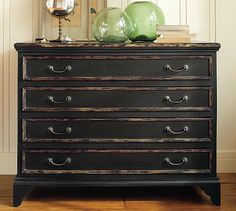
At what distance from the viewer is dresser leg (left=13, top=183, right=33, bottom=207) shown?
2.29m

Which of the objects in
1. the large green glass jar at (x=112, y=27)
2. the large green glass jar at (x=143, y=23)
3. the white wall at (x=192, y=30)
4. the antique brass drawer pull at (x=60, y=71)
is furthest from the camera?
the white wall at (x=192, y=30)

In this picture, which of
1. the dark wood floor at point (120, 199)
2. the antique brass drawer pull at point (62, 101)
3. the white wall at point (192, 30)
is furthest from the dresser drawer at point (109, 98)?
the white wall at point (192, 30)

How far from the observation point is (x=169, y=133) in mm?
2311

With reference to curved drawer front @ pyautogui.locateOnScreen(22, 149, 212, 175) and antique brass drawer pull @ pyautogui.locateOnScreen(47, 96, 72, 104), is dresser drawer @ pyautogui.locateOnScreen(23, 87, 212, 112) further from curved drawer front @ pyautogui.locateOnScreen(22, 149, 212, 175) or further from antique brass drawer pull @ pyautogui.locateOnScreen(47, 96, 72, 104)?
curved drawer front @ pyautogui.locateOnScreen(22, 149, 212, 175)

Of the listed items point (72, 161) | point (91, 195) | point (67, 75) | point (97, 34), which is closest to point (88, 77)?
point (67, 75)

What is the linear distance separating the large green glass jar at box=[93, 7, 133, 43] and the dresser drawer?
279mm

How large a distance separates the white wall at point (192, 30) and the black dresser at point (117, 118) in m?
0.59

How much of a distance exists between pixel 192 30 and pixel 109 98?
2.84 feet

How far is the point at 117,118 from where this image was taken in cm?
230

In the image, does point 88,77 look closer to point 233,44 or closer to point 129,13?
point 129,13

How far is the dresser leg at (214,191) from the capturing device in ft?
7.57

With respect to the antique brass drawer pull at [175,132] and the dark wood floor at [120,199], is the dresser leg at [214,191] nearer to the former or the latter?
the dark wood floor at [120,199]

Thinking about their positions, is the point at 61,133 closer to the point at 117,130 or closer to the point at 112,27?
the point at 117,130

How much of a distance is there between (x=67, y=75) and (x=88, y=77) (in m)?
0.10
